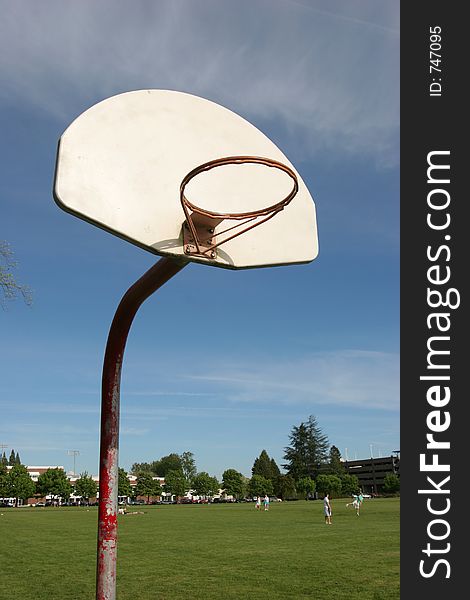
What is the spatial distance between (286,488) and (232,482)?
32.5 feet

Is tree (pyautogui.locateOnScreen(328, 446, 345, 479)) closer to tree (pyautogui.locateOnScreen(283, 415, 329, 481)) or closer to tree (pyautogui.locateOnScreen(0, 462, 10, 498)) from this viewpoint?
tree (pyautogui.locateOnScreen(283, 415, 329, 481))

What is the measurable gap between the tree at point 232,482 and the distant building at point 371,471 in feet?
91.3

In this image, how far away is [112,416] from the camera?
4.26 m

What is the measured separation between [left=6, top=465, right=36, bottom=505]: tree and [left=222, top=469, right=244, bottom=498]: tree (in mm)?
29083

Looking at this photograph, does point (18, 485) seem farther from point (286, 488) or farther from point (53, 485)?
point (286, 488)

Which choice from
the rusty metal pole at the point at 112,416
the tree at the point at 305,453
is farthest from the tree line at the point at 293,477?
the rusty metal pole at the point at 112,416

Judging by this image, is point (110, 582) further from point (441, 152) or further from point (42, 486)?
point (42, 486)

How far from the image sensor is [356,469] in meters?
116

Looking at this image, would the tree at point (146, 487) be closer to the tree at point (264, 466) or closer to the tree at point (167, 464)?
the tree at point (264, 466)

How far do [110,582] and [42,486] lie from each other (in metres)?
79.8

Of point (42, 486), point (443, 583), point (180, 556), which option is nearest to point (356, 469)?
point (42, 486)

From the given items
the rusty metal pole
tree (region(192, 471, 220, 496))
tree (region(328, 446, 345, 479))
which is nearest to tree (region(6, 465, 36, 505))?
tree (region(192, 471, 220, 496))

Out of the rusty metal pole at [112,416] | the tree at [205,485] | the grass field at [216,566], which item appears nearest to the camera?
the rusty metal pole at [112,416]

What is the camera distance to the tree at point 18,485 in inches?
2894
